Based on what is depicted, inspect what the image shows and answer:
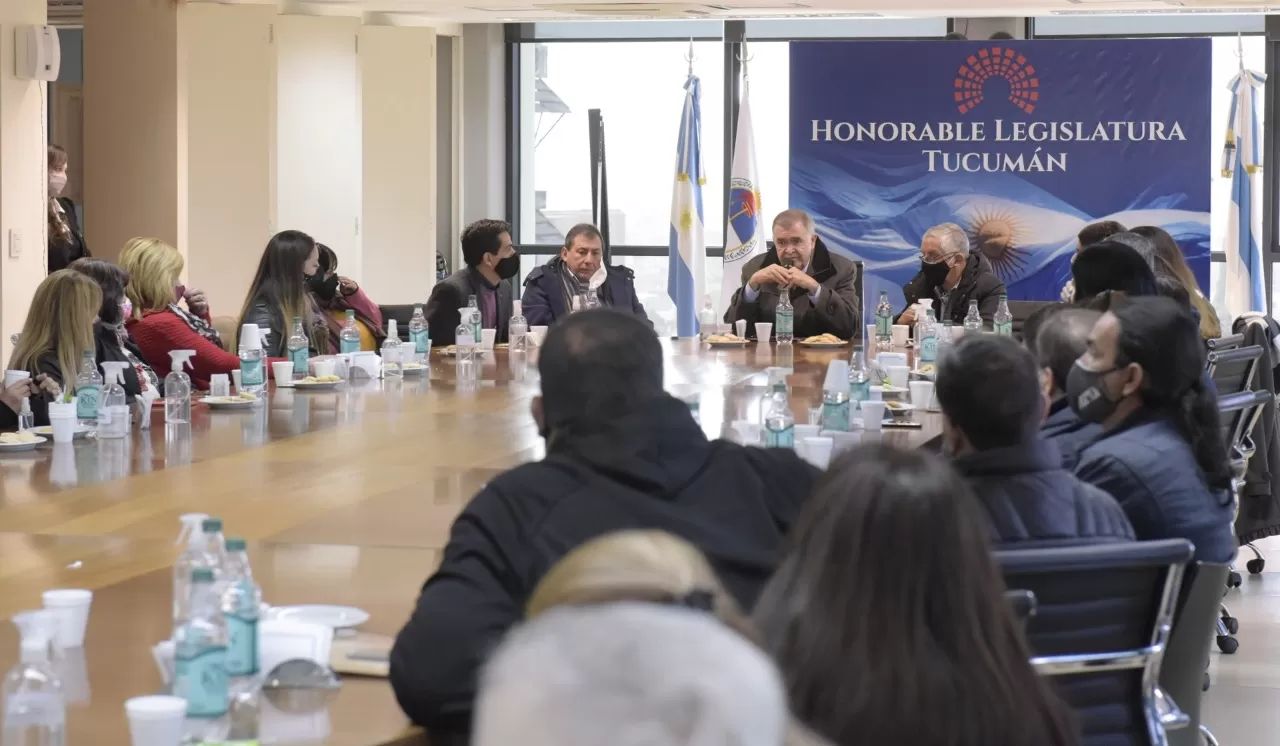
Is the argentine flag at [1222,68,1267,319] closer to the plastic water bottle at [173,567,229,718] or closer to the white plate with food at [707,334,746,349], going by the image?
the white plate with food at [707,334,746,349]

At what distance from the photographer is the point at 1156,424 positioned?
3.44m

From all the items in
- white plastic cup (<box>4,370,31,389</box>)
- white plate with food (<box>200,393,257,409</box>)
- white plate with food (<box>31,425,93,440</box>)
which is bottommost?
white plate with food (<box>31,425,93,440</box>)

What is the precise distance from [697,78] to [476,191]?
6.58 feet

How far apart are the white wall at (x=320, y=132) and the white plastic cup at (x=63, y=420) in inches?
237

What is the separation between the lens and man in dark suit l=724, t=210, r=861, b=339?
768cm

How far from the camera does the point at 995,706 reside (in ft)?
5.62

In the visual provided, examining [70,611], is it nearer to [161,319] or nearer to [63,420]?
[63,420]

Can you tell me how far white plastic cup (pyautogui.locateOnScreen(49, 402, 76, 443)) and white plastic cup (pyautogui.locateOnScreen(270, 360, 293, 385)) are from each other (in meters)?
Result: 1.35

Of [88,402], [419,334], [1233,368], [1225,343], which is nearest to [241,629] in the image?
[88,402]

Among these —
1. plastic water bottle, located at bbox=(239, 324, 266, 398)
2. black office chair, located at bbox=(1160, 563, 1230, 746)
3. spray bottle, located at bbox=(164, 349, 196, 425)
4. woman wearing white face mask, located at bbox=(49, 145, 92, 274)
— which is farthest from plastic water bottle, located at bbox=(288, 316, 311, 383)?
black office chair, located at bbox=(1160, 563, 1230, 746)

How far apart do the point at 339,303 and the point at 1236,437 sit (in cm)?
419

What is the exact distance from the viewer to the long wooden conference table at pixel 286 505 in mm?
2225

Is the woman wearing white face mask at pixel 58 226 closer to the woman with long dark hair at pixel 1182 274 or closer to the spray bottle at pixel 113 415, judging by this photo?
the spray bottle at pixel 113 415

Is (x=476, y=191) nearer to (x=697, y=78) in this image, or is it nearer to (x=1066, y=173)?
(x=697, y=78)
